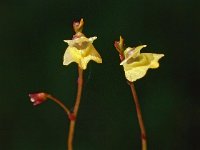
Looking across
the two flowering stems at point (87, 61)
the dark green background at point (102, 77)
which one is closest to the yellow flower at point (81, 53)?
the two flowering stems at point (87, 61)

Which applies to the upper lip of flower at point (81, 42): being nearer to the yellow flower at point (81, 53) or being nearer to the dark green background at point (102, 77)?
the yellow flower at point (81, 53)

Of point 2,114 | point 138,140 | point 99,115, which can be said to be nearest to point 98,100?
point 99,115

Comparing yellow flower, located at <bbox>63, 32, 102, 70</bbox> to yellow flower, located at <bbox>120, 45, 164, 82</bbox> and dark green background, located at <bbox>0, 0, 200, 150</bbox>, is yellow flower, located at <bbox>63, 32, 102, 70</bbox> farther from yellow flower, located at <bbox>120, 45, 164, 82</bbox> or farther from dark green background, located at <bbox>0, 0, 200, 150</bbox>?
dark green background, located at <bbox>0, 0, 200, 150</bbox>

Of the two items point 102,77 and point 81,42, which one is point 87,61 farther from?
point 102,77

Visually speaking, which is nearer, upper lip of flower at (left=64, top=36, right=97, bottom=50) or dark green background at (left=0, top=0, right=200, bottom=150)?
upper lip of flower at (left=64, top=36, right=97, bottom=50)

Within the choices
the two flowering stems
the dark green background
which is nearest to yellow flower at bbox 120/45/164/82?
the two flowering stems
